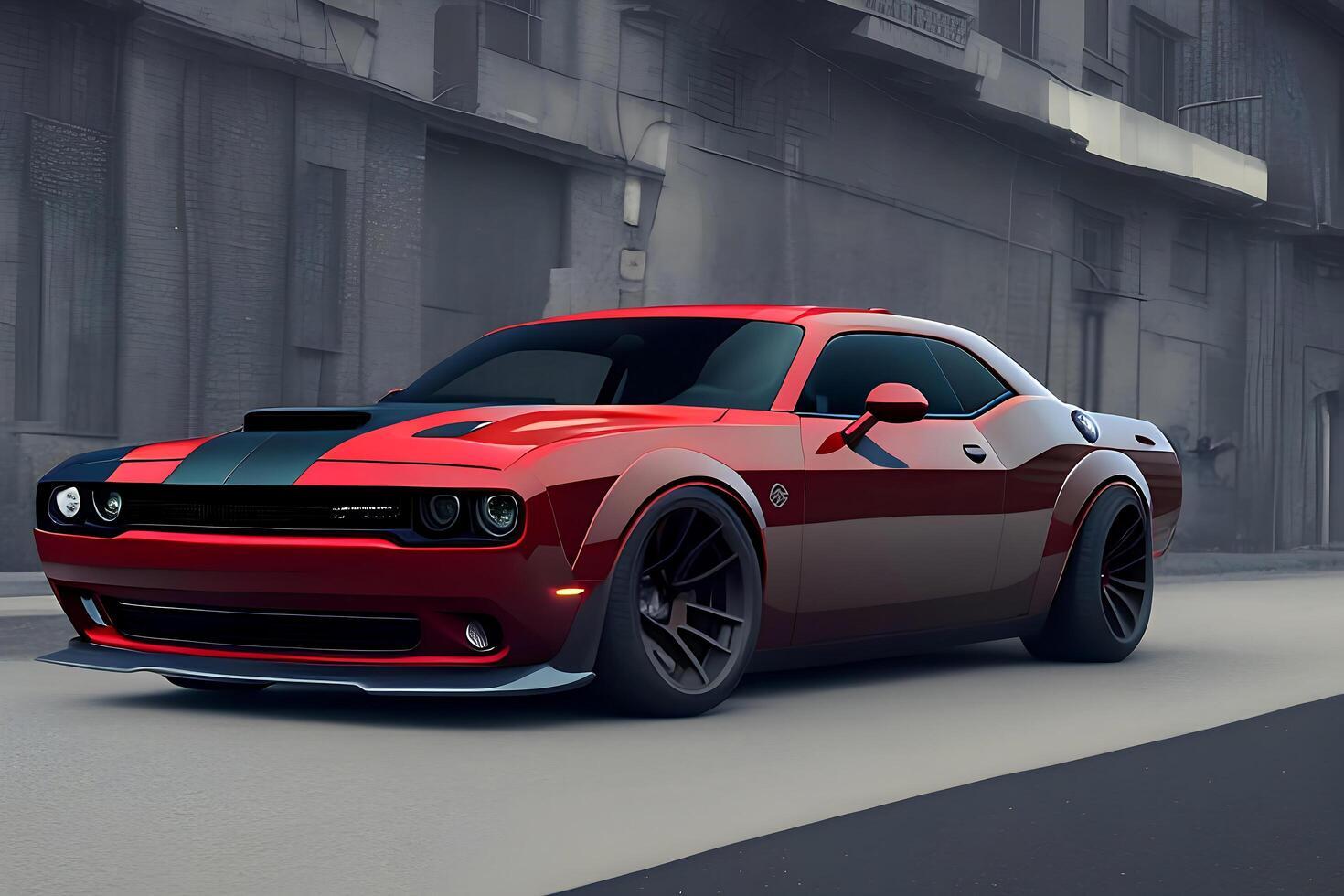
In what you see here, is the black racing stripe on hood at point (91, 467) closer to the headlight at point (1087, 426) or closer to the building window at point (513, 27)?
the headlight at point (1087, 426)

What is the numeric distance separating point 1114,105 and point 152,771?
2413 centimetres

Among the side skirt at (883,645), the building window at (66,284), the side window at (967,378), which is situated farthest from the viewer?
the building window at (66,284)

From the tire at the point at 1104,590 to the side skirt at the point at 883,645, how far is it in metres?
0.16

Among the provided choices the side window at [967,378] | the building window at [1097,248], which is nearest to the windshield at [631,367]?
the side window at [967,378]

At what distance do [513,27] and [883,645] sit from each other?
11282 mm

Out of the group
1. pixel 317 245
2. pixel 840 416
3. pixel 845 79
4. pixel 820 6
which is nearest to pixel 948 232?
pixel 845 79

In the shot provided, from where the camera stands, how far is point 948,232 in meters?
23.6

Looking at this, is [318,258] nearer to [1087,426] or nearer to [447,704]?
[1087,426]

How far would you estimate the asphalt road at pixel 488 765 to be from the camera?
361 cm

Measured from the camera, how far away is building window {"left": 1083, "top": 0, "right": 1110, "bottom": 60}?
90.4 ft

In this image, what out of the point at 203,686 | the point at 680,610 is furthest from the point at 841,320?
the point at 203,686

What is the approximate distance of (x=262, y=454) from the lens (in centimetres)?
529

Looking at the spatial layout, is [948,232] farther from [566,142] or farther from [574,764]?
[574,764]

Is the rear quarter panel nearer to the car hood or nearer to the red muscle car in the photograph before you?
the red muscle car
